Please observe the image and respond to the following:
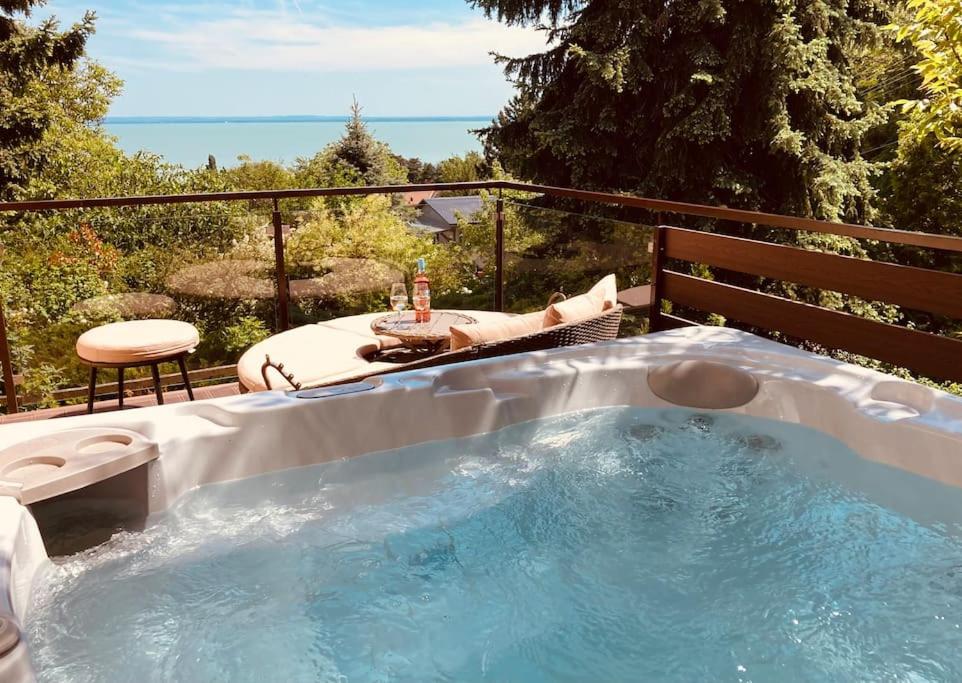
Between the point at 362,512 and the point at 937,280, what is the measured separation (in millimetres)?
2009

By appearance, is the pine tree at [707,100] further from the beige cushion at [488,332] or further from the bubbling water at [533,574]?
the bubbling water at [533,574]

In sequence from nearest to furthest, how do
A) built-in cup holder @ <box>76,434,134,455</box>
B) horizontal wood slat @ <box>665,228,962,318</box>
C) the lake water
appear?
built-in cup holder @ <box>76,434,134,455</box> → horizontal wood slat @ <box>665,228,962,318</box> → the lake water

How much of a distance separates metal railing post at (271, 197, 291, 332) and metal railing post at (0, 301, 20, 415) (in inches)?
47.7

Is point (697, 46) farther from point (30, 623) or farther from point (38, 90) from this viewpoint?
point (38, 90)

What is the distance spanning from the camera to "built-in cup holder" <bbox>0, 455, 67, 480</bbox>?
1753mm

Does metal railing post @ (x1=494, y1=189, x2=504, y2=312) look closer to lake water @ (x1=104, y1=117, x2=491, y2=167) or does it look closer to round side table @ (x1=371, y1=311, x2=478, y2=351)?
round side table @ (x1=371, y1=311, x2=478, y2=351)

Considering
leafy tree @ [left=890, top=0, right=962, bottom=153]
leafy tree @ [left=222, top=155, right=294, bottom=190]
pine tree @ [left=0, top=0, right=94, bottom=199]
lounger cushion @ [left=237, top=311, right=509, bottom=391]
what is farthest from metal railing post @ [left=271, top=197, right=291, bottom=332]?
leafy tree @ [left=222, top=155, right=294, bottom=190]

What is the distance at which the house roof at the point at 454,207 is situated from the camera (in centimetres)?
492

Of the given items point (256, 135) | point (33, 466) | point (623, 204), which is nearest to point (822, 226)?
point (623, 204)

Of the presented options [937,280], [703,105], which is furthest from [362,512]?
[703,105]

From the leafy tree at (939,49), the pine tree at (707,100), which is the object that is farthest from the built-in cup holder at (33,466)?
the pine tree at (707,100)

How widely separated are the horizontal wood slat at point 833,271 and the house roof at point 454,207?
5.34 ft

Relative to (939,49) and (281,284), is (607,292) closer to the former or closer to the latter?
(281,284)

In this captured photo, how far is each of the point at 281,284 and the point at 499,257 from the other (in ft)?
4.21
